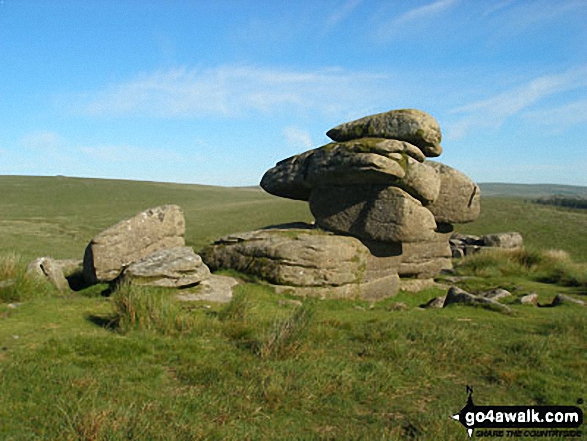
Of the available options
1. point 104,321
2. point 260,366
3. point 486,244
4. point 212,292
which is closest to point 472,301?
point 212,292

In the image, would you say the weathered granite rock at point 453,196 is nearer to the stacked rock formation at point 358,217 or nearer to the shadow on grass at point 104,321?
the stacked rock formation at point 358,217

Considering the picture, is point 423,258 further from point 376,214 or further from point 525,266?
point 525,266

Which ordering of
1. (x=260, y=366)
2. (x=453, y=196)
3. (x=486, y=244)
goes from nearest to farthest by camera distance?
(x=260, y=366)
(x=453, y=196)
(x=486, y=244)

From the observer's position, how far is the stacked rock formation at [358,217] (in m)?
16.9

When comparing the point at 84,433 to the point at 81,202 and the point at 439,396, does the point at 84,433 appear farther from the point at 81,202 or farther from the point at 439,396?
the point at 81,202

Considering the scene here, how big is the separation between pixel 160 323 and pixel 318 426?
4.79 m

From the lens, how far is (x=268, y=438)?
590cm

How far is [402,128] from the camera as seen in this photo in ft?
62.4

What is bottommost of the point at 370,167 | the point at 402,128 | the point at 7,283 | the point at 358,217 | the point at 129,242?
the point at 7,283

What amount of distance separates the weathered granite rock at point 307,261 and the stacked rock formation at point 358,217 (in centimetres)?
3

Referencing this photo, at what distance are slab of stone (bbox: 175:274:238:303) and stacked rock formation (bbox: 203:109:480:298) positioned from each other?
1575mm

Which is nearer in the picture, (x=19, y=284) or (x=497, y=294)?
(x=19, y=284)

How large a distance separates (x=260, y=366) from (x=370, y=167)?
10.7m

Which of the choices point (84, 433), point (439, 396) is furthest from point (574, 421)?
point (84, 433)
